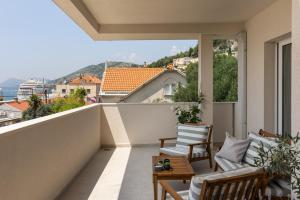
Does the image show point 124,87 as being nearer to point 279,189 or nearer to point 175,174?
point 175,174

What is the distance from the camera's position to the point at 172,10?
5.78 metres

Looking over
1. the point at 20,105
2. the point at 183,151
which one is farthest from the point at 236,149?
the point at 20,105

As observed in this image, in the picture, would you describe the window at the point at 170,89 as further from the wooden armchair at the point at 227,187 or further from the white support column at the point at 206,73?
the wooden armchair at the point at 227,187

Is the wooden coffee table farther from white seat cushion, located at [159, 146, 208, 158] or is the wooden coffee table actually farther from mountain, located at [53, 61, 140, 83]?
mountain, located at [53, 61, 140, 83]

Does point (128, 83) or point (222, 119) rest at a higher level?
point (128, 83)

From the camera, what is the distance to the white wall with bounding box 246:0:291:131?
5000 mm

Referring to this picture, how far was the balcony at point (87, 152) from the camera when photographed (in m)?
2.83

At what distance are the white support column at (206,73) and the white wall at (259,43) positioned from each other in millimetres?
864

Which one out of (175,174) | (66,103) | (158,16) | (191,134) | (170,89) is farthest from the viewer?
(170,89)

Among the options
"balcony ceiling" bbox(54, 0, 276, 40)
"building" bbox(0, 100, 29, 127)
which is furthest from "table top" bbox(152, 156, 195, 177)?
"building" bbox(0, 100, 29, 127)

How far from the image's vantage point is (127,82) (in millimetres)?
14539

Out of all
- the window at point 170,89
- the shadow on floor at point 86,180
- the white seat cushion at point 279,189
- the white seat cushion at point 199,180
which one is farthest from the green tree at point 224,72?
the white seat cushion at point 199,180

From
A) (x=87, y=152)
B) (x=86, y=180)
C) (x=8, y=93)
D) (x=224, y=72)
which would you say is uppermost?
(x=224, y=72)

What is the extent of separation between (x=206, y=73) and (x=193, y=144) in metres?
2.53
